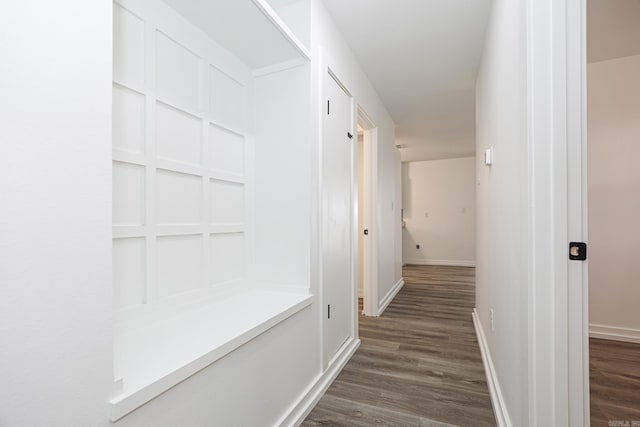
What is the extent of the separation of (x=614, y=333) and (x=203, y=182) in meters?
3.56

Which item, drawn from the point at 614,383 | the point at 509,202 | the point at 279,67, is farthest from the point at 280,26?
the point at 614,383

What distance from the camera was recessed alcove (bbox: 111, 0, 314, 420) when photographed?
1.09m

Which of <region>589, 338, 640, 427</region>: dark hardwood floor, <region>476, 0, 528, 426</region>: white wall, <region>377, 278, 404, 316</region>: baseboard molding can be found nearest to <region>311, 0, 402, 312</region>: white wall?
<region>377, 278, 404, 316</region>: baseboard molding

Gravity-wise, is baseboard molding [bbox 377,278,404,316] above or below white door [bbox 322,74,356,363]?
below

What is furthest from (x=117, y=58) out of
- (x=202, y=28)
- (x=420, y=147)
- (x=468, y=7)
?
(x=420, y=147)

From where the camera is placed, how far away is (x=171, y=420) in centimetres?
89

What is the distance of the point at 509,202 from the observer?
1436mm

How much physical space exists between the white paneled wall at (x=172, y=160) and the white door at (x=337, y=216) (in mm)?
562

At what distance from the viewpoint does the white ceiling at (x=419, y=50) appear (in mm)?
2032

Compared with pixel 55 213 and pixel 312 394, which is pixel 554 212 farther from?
pixel 312 394

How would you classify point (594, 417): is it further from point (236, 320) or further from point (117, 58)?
point (117, 58)

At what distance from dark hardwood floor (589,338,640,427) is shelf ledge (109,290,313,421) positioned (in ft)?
5.75

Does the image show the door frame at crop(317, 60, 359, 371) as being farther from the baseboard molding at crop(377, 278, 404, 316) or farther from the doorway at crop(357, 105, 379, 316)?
the baseboard molding at crop(377, 278, 404, 316)

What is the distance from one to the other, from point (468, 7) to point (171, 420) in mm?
2680
